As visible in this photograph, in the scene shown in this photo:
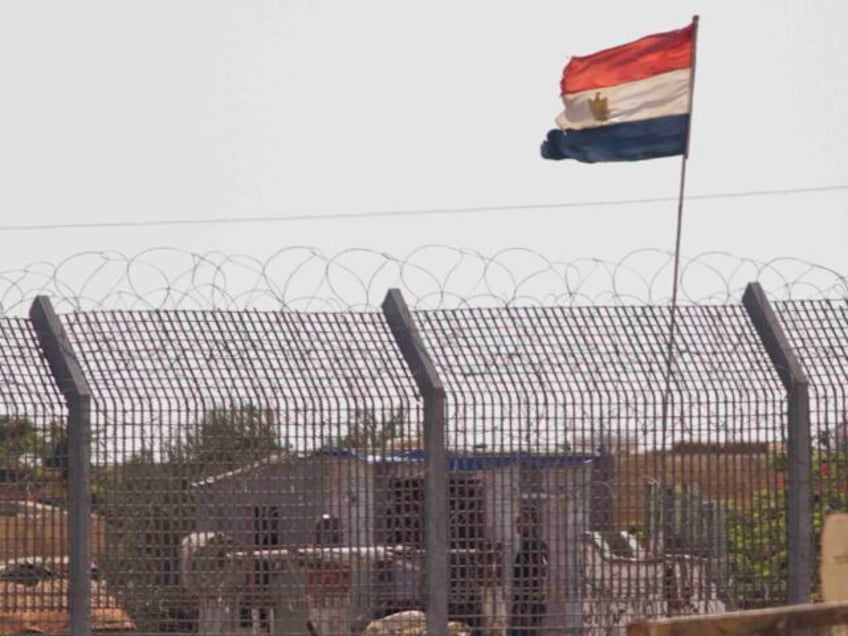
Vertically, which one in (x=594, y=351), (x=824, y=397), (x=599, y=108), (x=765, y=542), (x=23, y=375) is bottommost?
(x=765, y=542)

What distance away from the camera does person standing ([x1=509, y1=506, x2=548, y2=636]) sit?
11211mm

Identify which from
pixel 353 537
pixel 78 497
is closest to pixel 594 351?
pixel 353 537

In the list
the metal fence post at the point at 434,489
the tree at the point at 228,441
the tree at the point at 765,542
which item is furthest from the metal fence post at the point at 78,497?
the tree at the point at 765,542

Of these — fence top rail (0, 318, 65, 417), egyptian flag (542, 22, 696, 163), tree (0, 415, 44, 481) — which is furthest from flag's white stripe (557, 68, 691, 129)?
tree (0, 415, 44, 481)

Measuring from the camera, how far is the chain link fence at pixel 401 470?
10797 millimetres

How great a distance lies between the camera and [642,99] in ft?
43.0

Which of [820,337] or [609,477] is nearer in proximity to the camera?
[609,477]

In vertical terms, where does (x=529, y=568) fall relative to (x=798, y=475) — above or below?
below

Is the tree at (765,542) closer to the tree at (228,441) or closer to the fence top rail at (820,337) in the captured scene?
the fence top rail at (820,337)

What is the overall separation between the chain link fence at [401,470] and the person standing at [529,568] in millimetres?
11

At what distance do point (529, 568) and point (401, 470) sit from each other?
2.74 ft

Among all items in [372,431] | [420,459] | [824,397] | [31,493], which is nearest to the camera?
[31,493]

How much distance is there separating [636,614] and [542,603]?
48 cm

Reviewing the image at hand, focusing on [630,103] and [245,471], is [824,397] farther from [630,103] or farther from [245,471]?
[245,471]
